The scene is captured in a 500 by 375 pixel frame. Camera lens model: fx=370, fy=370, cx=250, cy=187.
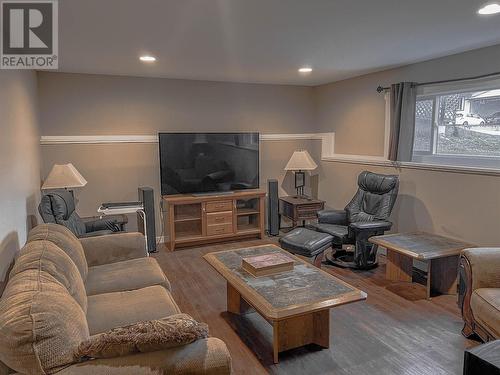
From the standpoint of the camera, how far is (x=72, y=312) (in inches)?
60.4

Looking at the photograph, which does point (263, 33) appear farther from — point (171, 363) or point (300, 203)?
point (300, 203)

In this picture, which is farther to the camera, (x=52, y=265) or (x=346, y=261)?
(x=346, y=261)

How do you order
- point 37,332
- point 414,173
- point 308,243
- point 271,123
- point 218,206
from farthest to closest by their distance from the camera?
point 271,123 → point 218,206 → point 414,173 → point 308,243 → point 37,332

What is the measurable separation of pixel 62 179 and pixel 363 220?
11.0 feet

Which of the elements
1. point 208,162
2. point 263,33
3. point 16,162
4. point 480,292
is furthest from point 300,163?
point 16,162

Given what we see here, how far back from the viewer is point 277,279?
2609 millimetres

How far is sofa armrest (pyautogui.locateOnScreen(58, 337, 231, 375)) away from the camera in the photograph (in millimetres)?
1338

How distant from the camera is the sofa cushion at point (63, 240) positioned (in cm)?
241

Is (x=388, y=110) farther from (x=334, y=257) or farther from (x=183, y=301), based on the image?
(x=183, y=301)

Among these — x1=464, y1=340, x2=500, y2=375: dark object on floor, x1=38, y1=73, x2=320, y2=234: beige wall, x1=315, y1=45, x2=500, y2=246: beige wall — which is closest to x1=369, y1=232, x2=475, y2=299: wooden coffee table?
x1=315, y1=45, x2=500, y2=246: beige wall

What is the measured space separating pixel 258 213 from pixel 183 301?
221cm

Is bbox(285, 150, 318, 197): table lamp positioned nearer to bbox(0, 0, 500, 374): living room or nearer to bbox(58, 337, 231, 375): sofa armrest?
bbox(0, 0, 500, 374): living room

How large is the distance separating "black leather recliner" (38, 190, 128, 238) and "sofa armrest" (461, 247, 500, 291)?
3.04 meters

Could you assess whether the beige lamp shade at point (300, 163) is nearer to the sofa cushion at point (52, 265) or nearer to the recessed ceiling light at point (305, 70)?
the recessed ceiling light at point (305, 70)
